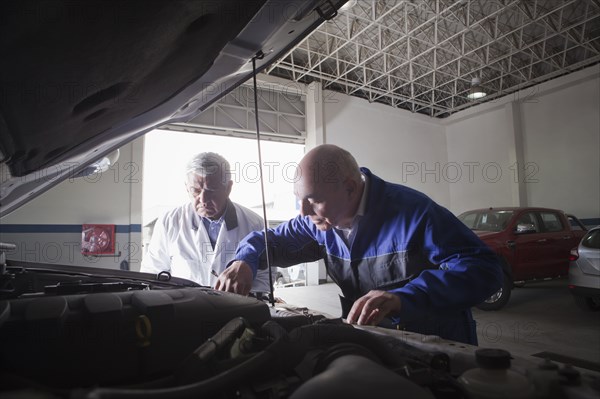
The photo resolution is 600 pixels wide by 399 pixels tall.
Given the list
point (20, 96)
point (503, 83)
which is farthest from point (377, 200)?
point (503, 83)

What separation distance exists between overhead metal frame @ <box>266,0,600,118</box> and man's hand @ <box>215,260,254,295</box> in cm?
449

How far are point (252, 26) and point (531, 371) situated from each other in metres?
0.96

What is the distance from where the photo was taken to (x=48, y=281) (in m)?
1.16

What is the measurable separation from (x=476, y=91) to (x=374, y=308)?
30.3ft

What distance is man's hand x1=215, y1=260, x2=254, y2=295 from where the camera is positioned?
4.58 feet

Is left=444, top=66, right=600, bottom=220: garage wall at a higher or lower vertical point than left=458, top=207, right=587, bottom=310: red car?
higher

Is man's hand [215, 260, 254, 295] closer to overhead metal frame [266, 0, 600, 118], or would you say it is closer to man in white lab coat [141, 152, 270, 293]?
man in white lab coat [141, 152, 270, 293]

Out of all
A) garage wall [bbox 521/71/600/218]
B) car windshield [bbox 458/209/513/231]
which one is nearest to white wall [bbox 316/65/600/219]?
garage wall [bbox 521/71/600/218]

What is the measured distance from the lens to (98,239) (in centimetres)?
570

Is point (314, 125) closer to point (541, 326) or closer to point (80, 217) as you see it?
point (80, 217)

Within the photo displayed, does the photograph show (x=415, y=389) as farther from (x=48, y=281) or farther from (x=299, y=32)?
(x=48, y=281)

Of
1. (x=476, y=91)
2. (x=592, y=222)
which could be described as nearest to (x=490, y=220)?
(x=592, y=222)

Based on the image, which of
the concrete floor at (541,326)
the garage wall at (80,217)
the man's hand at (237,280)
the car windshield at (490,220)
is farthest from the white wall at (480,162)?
the man's hand at (237,280)

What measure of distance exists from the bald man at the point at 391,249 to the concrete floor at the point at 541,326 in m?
1.99
